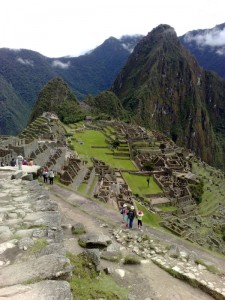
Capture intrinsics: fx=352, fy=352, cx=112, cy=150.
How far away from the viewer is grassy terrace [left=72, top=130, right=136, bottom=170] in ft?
162

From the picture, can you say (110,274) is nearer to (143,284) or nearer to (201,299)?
(143,284)

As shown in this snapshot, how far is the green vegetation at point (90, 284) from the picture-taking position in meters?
5.07

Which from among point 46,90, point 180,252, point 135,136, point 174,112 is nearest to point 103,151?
point 135,136

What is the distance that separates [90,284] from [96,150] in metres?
50.0

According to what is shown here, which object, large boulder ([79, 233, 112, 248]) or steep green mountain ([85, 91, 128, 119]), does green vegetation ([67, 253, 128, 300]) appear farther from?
steep green mountain ([85, 91, 128, 119])

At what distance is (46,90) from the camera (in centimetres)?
11069

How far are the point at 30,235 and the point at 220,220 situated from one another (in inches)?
1462

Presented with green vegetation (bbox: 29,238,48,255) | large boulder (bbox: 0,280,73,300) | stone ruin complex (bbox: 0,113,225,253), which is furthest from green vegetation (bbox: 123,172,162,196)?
large boulder (bbox: 0,280,73,300)

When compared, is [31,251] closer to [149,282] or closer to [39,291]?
[39,291]

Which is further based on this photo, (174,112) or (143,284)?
(174,112)

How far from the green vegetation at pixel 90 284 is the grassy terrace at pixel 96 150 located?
37.3 m

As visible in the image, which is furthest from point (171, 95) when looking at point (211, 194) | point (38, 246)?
point (38, 246)

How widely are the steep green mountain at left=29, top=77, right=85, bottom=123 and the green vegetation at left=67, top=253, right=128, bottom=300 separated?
82.0 metres

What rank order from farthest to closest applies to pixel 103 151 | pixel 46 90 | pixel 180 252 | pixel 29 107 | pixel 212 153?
1. pixel 212 153
2. pixel 29 107
3. pixel 46 90
4. pixel 103 151
5. pixel 180 252
